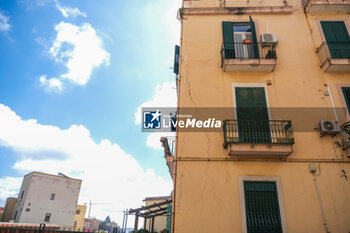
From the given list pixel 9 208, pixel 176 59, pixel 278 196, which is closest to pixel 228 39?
pixel 176 59

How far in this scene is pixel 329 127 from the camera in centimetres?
655

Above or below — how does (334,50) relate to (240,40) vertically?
below

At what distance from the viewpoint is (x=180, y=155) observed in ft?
21.9

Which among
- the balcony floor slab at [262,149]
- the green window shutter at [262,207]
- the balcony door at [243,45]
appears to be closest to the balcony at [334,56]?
the balcony door at [243,45]

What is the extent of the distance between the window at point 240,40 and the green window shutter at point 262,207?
4736 millimetres

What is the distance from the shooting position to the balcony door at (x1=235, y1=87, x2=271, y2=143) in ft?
21.6

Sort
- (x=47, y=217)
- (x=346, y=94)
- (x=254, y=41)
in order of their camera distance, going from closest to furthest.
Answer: (x=346, y=94)
(x=254, y=41)
(x=47, y=217)

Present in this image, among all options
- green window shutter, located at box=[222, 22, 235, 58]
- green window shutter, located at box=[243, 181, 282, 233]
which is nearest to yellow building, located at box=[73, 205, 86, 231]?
green window shutter, located at box=[243, 181, 282, 233]

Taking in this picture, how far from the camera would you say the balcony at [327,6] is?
866cm

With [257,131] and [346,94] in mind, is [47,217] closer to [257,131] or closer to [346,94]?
[257,131]

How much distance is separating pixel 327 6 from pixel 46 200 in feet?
107

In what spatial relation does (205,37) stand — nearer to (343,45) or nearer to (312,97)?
(312,97)

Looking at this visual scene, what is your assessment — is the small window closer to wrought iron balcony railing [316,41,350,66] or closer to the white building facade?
the white building facade

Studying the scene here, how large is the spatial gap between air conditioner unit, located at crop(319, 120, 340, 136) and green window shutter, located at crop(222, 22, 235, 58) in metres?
3.85
